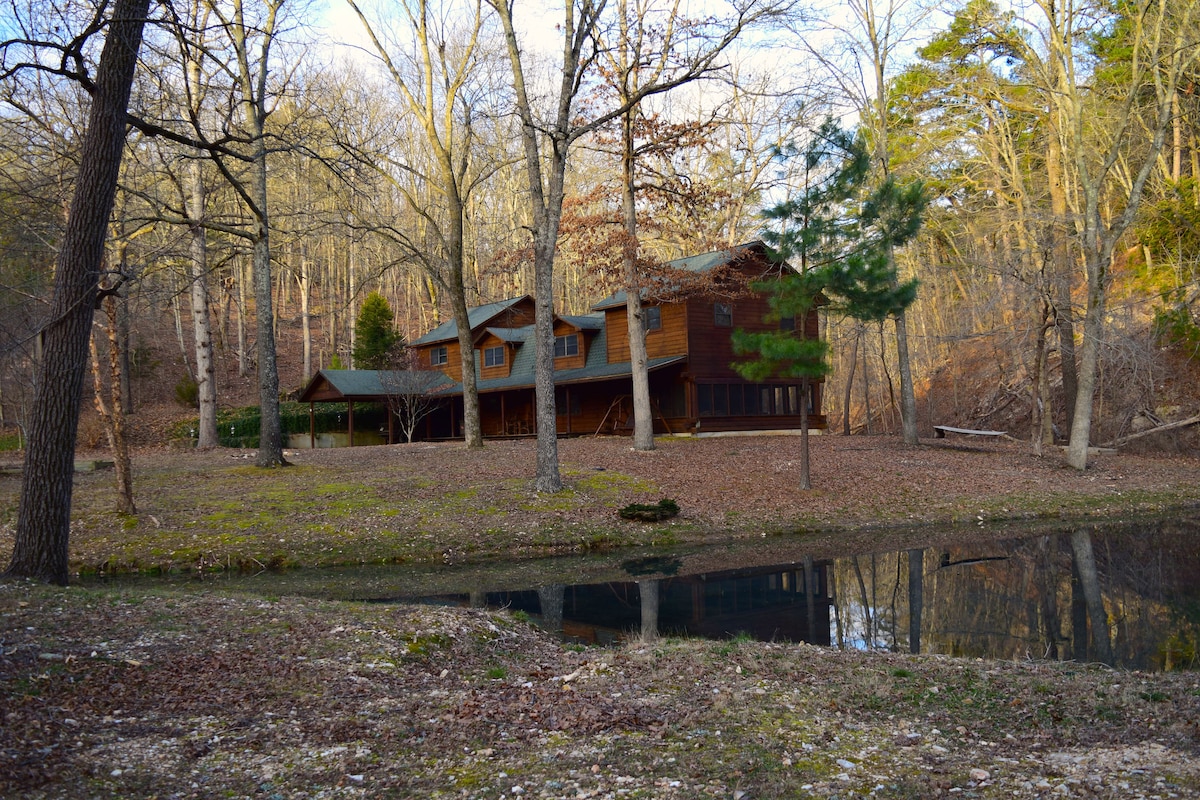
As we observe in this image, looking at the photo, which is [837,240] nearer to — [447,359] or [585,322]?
[585,322]

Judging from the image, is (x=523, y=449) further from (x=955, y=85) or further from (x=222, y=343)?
(x=222, y=343)

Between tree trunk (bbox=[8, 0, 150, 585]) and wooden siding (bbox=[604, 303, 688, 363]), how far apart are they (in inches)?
846

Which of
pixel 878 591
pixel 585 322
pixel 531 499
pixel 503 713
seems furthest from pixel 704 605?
pixel 585 322

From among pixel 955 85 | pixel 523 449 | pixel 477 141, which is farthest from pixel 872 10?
pixel 523 449

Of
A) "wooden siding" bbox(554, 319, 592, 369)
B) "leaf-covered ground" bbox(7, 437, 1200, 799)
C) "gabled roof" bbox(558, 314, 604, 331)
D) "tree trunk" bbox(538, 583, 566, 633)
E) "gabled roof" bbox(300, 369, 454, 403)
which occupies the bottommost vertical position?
"tree trunk" bbox(538, 583, 566, 633)

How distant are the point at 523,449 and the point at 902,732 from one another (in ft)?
67.9

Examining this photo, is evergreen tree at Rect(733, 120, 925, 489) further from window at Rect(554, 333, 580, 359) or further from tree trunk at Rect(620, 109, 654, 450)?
window at Rect(554, 333, 580, 359)

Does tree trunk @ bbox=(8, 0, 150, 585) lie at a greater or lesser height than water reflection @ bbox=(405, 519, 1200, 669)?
greater

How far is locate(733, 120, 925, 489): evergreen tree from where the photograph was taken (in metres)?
17.2

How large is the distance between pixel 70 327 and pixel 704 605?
806 centimetres

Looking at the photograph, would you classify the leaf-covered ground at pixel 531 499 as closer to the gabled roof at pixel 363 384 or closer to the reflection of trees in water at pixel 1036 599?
the reflection of trees in water at pixel 1036 599

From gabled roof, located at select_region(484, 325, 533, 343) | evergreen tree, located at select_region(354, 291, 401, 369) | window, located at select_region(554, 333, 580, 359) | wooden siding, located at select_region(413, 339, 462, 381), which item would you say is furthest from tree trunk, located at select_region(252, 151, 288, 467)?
evergreen tree, located at select_region(354, 291, 401, 369)

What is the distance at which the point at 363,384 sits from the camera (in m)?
35.0

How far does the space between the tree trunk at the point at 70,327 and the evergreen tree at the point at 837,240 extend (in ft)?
39.4
